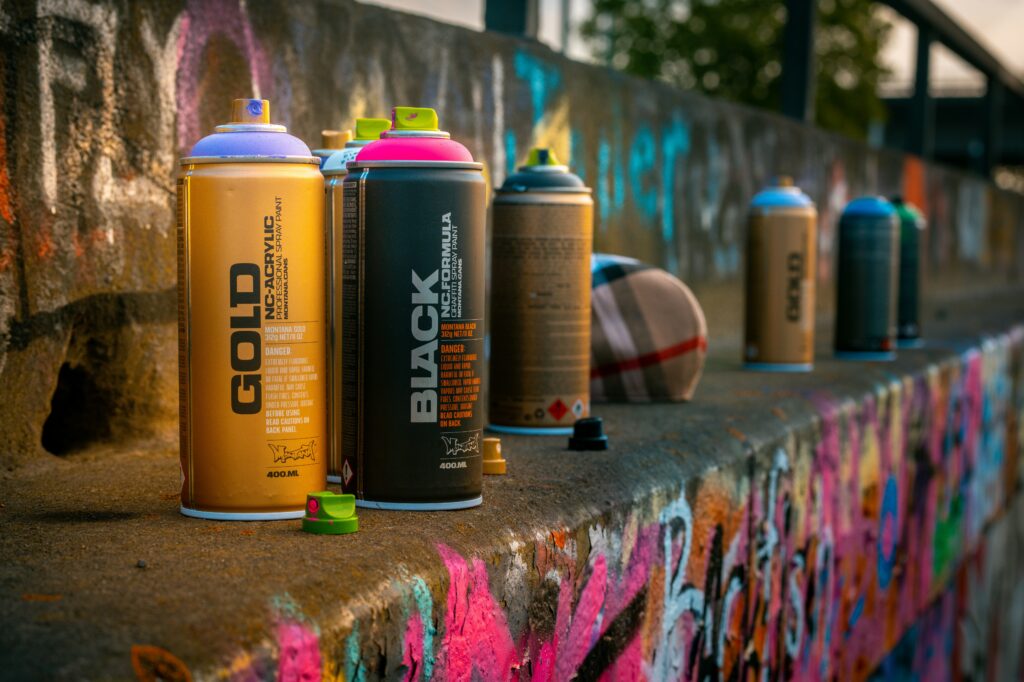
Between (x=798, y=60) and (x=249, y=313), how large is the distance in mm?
5709

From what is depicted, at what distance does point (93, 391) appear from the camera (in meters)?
2.33

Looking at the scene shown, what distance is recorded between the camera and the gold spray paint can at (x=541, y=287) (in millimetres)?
2498

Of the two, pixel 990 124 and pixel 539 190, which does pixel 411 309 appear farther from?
pixel 990 124

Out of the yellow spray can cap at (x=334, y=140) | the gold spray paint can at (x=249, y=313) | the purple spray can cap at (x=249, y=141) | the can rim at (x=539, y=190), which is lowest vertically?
the gold spray paint can at (x=249, y=313)

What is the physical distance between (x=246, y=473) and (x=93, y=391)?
795 mm

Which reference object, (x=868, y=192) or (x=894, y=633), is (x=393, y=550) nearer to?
(x=894, y=633)

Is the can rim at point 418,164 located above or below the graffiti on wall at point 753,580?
above

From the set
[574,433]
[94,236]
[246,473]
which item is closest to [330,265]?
[246,473]

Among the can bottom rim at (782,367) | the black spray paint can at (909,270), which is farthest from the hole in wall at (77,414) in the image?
the black spray paint can at (909,270)

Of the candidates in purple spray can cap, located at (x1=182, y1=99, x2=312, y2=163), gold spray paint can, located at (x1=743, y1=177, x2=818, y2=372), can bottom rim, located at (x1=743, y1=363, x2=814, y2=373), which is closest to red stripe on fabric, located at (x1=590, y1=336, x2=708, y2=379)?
gold spray paint can, located at (x1=743, y1=177, x2=818, y2=372)

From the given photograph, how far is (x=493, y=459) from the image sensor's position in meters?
2.17

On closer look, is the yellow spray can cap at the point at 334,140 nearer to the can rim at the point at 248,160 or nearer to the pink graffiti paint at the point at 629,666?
the can rim at the point at 248,160

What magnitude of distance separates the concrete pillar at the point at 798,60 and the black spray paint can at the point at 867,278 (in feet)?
7.71

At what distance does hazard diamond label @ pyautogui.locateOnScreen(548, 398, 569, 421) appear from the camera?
2.58m
